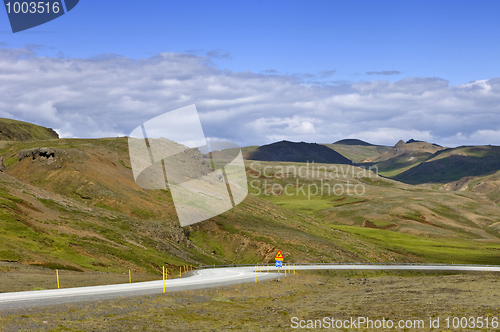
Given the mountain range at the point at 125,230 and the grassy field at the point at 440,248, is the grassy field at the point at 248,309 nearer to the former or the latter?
the mountain range at the point at 125,230

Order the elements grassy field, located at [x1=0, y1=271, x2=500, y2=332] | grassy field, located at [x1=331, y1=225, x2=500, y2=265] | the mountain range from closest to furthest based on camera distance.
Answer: grassy field, located at [x1=0, y1=271, x2=500, y2=332] → the mountain range → grassy field, located at [x1=331, y1=225, x2=500, y2=265]

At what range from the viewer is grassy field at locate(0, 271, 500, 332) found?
2234cm

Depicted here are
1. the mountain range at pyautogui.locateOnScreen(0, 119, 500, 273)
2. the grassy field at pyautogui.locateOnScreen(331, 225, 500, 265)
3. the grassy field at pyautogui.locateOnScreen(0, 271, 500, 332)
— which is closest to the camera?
the grassy field at pyautogui.locateOnScreen(0, 271, 500, 332)

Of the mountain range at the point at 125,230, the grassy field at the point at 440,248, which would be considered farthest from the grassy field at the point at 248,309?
the grassy field at the point at 440,248

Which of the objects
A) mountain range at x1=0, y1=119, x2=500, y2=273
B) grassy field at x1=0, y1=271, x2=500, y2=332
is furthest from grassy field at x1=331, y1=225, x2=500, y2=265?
grassy field at x1=0, y1=271, x2=500, y2=332

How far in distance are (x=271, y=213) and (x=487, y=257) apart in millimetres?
56994

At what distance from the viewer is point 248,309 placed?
30.8 meters

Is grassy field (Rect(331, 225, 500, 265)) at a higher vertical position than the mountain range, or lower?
lower

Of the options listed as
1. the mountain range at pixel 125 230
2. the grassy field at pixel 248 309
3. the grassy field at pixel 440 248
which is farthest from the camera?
the grassy field at pixel 440 248

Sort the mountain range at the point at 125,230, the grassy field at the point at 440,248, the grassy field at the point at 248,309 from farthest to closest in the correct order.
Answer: the grassy field at the point at 440,248
the mountain range at the point at 125,230
the grassy field at the point at 248,309

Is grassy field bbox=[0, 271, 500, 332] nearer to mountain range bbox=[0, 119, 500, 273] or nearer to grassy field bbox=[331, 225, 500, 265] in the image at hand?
mountain range bbox=[0, 119, 500, 273]

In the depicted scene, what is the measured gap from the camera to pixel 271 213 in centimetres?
12375

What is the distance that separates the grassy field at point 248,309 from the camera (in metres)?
22.3

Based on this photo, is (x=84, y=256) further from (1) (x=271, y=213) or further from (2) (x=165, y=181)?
(1) (x=271, y=213)
